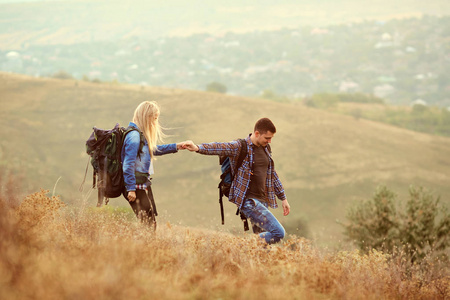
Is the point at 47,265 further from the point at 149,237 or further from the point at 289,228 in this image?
the point at 289,228

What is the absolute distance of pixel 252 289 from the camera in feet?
13.9

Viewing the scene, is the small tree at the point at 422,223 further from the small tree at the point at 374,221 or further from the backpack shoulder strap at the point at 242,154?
the backpack shoulder strap at the point at 242,154

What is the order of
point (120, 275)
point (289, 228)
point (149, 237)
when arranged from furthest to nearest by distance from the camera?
1. point (289, 228)
2. point (149, 237)
3. point (120, 275)

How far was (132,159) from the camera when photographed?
19.8 feet

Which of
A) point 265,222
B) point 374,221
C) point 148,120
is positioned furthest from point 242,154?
point 374,221

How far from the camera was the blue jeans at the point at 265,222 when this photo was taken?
6074 millimetres

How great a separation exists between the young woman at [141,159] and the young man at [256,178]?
0.53 metres

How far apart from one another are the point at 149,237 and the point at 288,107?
82153 mm

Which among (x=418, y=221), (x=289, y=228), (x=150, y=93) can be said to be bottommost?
(x=289, y=228)

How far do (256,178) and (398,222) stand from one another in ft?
82.7

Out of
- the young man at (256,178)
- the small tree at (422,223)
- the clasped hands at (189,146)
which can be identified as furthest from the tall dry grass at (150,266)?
the small tree at (422,223)

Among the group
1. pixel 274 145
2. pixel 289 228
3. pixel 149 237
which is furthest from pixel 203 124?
pixel 149 237

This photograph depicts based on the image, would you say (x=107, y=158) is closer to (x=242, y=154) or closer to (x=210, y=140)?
(x=242, y=154)

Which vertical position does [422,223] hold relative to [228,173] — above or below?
below
